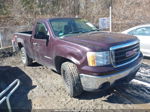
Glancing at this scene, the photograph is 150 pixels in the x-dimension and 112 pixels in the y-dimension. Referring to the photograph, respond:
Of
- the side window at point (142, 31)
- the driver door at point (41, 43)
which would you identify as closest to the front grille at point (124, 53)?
the driver door at point (41, 43)

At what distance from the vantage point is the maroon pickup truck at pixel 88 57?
3.44m

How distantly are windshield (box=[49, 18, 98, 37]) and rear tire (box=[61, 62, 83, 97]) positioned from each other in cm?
100

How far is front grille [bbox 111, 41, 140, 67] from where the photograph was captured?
352 cm

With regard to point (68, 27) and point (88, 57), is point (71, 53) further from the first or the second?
point (68, 27)

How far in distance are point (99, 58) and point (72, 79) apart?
0.81 metres

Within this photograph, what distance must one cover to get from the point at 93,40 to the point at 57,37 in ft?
3.48

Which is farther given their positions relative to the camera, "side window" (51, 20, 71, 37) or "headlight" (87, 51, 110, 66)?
"side window" (51, 20, 71, 37)

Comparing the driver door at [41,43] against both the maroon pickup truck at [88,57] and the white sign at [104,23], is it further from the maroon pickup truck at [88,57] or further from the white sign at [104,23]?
the white sign at [104,23]

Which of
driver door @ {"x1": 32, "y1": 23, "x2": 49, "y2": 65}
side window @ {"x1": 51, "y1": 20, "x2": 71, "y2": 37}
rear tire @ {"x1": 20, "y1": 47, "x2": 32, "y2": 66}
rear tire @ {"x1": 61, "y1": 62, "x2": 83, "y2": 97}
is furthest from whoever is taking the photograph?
rear tire @ {"x1": 20, "y1": 47, "x2": 32, "y2": 66}

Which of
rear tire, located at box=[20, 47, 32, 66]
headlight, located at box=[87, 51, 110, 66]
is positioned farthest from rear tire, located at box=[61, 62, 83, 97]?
rear tire, located at box=[20, 47, 32, 66]

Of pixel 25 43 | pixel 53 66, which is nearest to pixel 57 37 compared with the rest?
pixel 53 66

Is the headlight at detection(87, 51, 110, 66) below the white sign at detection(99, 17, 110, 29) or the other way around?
below

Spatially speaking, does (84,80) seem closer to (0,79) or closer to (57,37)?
(57,37)

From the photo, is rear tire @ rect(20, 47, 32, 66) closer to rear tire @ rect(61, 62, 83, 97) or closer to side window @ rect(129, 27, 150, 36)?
rear tire @ rect(61, 62, 83, 97)
